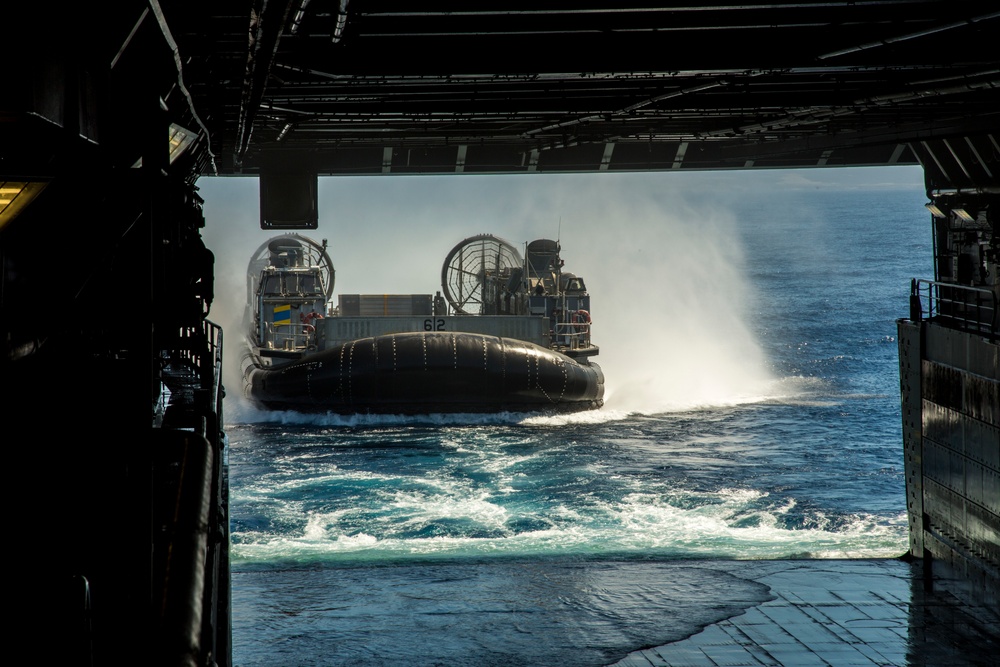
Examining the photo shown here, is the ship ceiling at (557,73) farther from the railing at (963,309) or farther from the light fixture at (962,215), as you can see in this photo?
the railing at (963,309)

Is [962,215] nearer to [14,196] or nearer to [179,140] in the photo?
[179,140]

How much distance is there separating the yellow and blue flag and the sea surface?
11.4 ft

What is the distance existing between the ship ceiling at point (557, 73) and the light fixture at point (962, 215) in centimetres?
48

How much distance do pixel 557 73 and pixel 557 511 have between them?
43.7 ft

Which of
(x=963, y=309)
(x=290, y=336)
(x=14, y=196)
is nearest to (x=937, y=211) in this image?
(x=963, y=309)

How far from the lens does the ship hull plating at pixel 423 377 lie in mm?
30594

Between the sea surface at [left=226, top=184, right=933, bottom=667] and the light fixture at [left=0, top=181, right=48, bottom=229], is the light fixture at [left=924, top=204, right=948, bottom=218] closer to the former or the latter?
the sea surface at [left=226, top=184, right=933, bottom=667]

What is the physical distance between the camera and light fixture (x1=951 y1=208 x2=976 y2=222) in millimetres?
18991

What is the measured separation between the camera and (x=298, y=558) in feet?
56.4

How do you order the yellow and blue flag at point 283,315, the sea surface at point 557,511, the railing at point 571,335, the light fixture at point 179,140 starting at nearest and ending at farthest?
the light fixture at point 179,140, the sea surface at point 557,511, the railing at point 571,335, the yellow and blue flag at point 283,315

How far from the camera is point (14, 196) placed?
22.5ft

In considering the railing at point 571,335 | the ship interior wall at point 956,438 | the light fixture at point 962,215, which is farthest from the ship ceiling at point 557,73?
the railing at point 571,335

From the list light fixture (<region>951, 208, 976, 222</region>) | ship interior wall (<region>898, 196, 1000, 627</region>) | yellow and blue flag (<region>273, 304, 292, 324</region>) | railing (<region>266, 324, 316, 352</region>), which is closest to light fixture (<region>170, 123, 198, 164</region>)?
ship interior wall (<region>898, 196, 1000, 627</region>)

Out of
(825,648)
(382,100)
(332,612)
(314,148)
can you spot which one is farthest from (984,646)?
(314,148)
